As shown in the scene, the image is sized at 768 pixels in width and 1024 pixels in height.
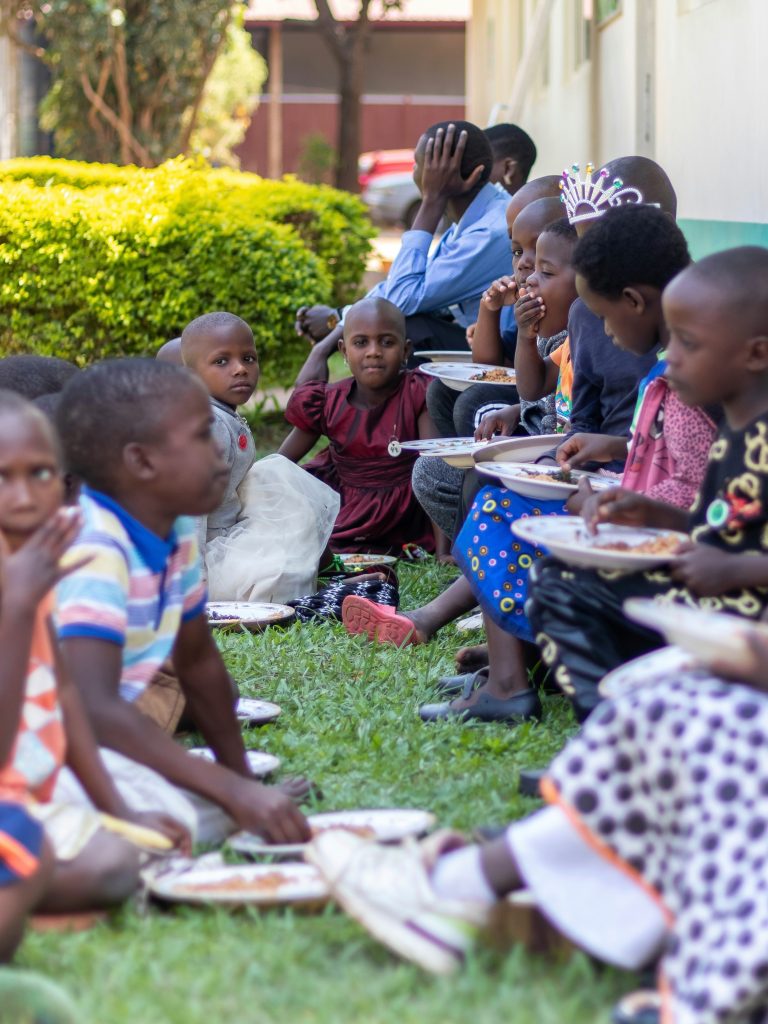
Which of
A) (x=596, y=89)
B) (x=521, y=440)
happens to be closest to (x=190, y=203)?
(x=596, y=89)

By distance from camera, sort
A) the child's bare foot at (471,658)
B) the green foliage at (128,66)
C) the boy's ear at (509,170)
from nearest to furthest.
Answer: the child's bare foot at (471,658)
the boy's ear at (509,170)
the green foliage at (128,66)

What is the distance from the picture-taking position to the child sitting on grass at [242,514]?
5.33 meters

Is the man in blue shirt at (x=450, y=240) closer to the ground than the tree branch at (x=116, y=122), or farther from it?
closer to the ground

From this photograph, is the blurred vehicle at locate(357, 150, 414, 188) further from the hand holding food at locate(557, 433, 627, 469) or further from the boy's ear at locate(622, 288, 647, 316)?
the boy's ear at locate(622, 288, 647, 316)

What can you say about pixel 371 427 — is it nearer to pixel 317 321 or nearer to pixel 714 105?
pixel 317 321

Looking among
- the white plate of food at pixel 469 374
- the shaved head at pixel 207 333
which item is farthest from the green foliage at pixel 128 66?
Result: the white plate of food at pixel 469 374

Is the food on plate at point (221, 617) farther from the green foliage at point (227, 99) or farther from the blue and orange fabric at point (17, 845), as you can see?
the green foliage at point (227, 99)

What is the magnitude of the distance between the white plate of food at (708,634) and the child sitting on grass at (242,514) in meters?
2.98

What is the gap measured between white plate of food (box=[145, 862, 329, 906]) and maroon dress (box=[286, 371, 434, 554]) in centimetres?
333

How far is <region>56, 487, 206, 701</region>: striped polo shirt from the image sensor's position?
111 inches

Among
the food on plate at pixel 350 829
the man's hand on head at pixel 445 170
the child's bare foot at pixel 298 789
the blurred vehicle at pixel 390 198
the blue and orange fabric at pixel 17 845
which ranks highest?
the blurred vehicle at pixel 390 198

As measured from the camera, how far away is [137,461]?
9.68 feet

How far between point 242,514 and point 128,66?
12.2 metres

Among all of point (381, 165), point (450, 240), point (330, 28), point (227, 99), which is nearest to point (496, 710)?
point (450, 240)
